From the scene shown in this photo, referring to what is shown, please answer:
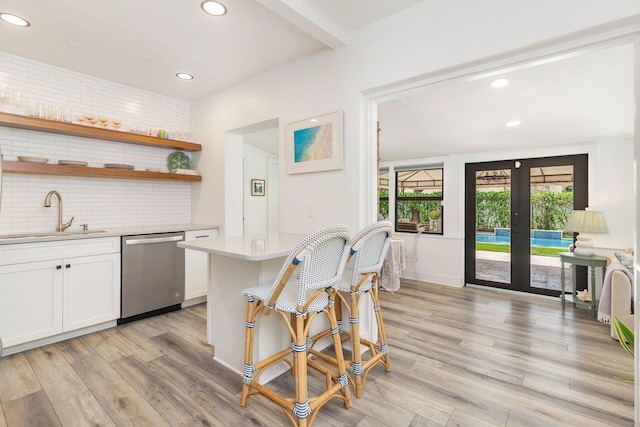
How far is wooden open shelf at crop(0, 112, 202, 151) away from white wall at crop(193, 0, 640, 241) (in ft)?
1.83

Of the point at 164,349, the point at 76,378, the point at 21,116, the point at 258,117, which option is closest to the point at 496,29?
the point at 258,117

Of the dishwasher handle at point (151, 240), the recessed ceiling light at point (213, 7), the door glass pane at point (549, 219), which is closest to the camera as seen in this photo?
the recessed ceiling light at point (213, 7)

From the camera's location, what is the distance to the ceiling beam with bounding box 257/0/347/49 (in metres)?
1.94

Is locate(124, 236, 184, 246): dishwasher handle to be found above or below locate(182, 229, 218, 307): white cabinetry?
above

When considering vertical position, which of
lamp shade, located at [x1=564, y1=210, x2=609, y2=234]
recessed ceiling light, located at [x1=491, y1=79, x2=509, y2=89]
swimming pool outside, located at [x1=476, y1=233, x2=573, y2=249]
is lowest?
swimming pool outside, located at [x1=476, y1=233, x2=573, y2=249]

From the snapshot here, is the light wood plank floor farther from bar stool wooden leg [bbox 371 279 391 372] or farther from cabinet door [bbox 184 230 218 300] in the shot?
cabinet door [bbox 184 230 218 300]

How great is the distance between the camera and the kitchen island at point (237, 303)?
200cm

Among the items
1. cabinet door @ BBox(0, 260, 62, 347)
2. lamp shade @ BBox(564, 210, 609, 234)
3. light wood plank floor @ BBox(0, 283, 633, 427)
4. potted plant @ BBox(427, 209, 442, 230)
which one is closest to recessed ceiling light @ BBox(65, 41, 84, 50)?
cabinet door @ BBox(0, 260, 62, 347)

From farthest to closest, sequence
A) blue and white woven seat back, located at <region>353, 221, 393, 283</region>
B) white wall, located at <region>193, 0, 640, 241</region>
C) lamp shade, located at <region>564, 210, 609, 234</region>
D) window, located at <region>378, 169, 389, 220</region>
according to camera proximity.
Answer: window, located at <region>378, 169, 389, 220</region>, lamp shade, located at <region>564, 210, 609, 234</region>, blue and white woven seat back, located at <region>353, 221, 393, 283</region>, white wall, located at <region>193, 0, 640, 241</region>

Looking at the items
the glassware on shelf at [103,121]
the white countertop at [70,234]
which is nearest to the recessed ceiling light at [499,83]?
the white countertop at [70,234]

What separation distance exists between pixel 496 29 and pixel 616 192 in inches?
130

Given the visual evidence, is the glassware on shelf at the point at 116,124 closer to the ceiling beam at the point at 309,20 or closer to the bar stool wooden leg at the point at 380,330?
the ceiling beam at the point at 309,20

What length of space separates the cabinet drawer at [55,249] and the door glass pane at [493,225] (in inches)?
187

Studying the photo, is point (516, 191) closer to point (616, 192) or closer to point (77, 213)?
point (616, 192)
